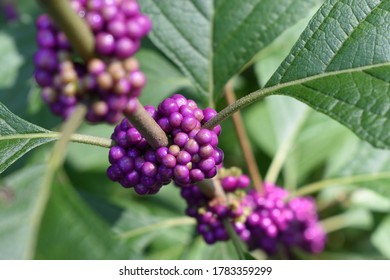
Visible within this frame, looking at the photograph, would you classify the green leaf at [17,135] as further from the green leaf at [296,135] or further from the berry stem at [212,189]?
the green leaf at [296,135]

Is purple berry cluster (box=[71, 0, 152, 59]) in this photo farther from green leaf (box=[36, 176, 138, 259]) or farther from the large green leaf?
the large green leaf

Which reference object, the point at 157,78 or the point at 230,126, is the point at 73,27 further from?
the point at 230,126

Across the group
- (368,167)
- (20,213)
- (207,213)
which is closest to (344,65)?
(207,213)

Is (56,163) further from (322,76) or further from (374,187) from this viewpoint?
(374,187)

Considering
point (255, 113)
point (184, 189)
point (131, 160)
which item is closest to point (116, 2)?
point (131, 160)

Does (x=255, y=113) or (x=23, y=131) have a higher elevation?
(x=23, y=131)

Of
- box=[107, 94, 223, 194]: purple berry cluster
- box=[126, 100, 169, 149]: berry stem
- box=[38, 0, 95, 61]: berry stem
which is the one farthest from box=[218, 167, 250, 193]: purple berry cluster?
box=[38, 0, 95, 61]: berry stem
